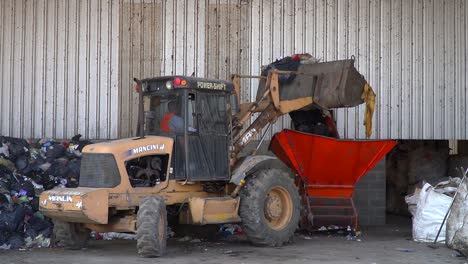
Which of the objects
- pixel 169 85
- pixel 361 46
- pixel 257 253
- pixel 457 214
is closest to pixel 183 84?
pixel 169 85

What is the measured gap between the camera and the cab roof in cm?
1076

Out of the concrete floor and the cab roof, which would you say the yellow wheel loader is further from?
the concrete floor

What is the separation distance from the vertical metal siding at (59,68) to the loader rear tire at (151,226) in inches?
212

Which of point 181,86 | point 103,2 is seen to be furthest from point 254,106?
point 103,2

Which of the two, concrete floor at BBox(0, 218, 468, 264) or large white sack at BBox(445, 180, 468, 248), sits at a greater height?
large white sack at BBox(445, 180, 468, 248)

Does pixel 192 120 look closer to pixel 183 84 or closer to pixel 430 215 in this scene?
pixel 183 84

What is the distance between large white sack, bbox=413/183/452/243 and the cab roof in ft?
13.1

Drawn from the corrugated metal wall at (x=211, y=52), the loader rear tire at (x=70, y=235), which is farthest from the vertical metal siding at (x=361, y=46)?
the loader rear tire at (x=70, y=235)

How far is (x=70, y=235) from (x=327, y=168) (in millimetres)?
4737

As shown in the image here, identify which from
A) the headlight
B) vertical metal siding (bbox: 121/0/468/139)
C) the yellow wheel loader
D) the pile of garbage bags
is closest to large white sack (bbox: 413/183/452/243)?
the yellow wheel loader

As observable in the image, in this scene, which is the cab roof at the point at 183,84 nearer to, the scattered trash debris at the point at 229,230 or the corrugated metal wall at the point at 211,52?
the scattered trash debris at the point at 229,230

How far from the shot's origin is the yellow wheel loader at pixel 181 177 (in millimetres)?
9984

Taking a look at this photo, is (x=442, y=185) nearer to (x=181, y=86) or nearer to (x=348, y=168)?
(x=348, y=168)

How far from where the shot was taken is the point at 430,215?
41.4 feet
